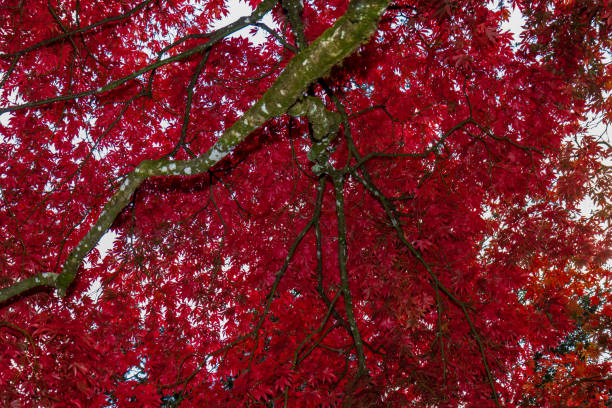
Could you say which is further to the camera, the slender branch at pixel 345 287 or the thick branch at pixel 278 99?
the slender branch at pixel 345 287

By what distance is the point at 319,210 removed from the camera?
3.28m

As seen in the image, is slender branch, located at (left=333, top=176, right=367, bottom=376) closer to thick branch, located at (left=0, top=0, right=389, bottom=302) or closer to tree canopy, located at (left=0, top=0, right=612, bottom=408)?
tree canopy, located at (left=0, top=0, right=612, bottom=408)

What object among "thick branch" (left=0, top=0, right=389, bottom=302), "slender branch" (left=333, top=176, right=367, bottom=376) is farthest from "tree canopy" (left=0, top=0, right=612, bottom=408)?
"thick branch" (left=0, top=0, right=389, bottom=302)

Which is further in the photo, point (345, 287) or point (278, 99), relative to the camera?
point (345, 287)

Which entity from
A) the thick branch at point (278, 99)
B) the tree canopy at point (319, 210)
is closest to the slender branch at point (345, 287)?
the tree canopy at point (319, 210)

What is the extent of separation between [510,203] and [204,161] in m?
A: 4.37

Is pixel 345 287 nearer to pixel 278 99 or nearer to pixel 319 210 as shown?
pixel 319 210

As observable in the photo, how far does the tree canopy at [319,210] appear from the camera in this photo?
3455 millimetres

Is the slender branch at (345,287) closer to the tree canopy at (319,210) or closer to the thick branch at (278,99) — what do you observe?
the tree canopy at (319,210)

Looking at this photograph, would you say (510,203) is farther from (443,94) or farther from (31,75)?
(31,75)

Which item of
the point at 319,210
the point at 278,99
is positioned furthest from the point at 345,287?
the point at 278,99

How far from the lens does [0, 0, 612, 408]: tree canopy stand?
3455 mm

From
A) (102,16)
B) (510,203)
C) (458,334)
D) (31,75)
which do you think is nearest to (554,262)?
(510,203)

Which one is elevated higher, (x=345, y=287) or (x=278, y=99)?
(x=278, y=99)
